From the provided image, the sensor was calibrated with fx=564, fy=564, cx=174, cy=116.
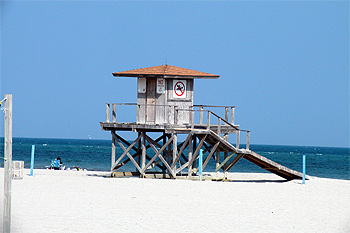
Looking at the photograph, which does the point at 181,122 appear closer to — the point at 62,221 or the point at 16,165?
the point at 16,165

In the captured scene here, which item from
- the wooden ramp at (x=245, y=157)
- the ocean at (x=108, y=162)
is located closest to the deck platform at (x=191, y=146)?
the wooden ramp at (x=245, y=157)

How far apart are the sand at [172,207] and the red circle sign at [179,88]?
424cm

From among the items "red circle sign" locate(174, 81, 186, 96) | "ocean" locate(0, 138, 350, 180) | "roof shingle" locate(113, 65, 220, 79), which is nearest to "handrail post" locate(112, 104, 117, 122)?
"roof shingle" locate(113, 65, 220, 79)

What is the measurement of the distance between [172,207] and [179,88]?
9.50 m

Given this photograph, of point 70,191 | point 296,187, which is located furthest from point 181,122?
point 70,191

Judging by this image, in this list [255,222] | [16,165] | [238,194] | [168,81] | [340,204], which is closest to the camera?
[255,222]

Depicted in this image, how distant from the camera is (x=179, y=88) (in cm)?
2431

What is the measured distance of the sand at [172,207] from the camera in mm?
12953

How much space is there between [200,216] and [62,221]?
3531 millimetres

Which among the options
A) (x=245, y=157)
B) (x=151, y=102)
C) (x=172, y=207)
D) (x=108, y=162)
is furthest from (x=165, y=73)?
(x=108, y=162)

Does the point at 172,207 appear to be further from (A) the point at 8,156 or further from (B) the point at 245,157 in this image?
(B) the point at 245,157

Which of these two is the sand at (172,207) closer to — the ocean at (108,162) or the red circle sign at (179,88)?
the red circle sign at (179,88)

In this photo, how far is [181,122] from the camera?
24234 millimetres

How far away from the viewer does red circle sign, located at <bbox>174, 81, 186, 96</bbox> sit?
24.3 metres
